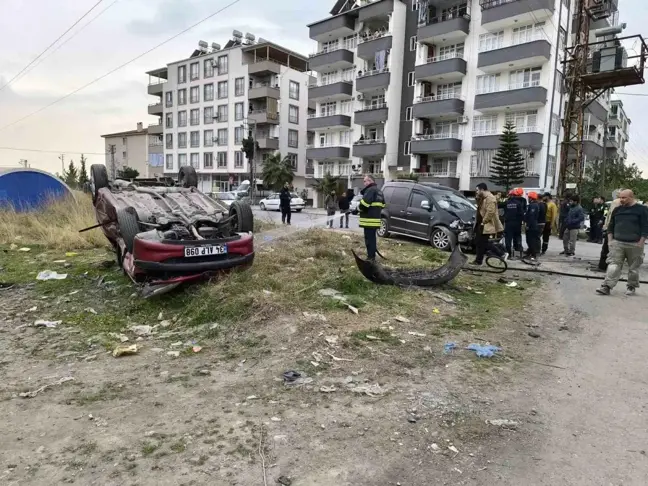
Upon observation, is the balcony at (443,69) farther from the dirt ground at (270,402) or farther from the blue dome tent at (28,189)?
the dirt ground at (270,402)

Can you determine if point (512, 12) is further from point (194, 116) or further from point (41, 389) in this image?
point (194, 116)

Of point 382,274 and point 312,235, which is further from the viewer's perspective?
point 312,235

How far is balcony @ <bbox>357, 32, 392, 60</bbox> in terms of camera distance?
38.9 m

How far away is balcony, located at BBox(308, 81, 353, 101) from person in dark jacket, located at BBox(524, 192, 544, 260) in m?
34.0

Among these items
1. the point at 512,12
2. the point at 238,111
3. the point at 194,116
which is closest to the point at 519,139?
the point at 512,12

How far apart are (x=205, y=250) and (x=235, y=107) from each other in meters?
51.2

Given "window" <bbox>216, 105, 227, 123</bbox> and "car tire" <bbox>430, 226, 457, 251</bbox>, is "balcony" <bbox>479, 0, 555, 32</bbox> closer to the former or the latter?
"car tire" <bbox>430, 226, 457, 251</bbox>

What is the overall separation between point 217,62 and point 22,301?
54.4 m

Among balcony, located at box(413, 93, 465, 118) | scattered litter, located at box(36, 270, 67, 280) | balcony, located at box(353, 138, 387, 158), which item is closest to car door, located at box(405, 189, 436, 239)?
scattered litter, located at box(36, 270, 67, 280)

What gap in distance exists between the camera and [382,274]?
6.85m

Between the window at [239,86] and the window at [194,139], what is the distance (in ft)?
27.8

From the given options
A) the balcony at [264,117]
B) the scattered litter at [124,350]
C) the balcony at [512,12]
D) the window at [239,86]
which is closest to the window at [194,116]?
the window at [239,86]

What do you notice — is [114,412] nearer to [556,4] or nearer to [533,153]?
[533,153]

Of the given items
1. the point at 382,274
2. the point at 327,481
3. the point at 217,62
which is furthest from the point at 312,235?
the point at 217,62
